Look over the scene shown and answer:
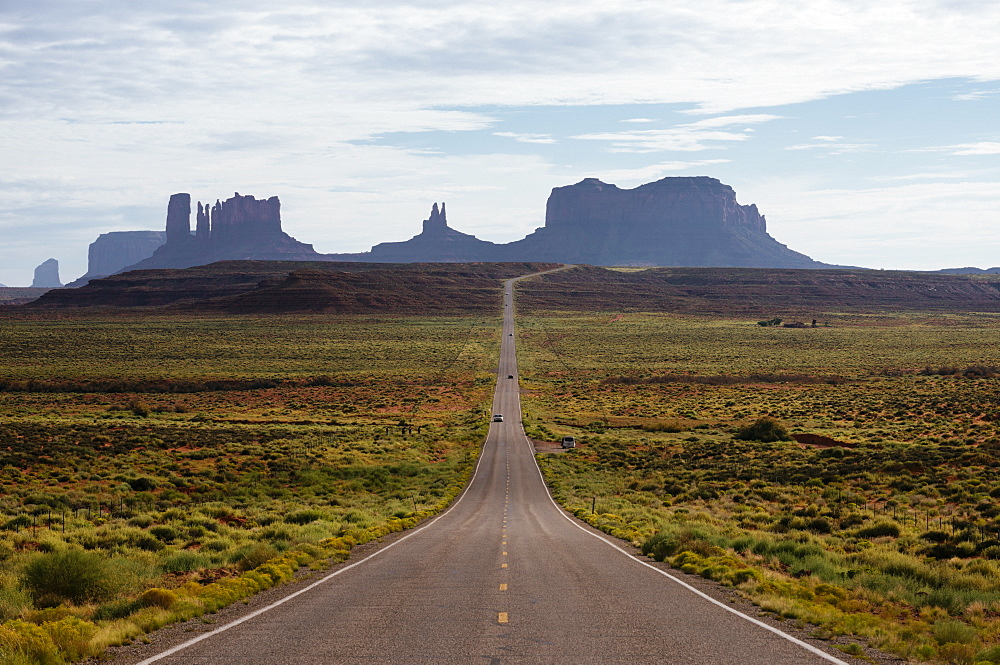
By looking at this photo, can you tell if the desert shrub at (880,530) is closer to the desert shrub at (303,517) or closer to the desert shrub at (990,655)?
the desert shrub at (990,655)

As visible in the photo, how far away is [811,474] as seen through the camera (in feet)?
116

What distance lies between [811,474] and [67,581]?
30472 mm

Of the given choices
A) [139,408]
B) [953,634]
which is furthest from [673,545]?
[139,408]

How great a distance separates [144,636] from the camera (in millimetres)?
10812

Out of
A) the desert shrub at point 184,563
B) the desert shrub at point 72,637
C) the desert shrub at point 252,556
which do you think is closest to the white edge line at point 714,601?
the desert shrub at point 252,556

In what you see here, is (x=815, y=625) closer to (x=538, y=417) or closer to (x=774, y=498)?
(x=774, y=498)

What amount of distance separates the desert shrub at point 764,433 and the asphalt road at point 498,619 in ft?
107

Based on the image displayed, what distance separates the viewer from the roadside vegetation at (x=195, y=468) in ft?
44.8

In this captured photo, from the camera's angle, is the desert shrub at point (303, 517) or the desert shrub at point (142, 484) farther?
the desert shrub at point (142, 484)

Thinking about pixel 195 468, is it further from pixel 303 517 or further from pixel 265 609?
pixel 265 609

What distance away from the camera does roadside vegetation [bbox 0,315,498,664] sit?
13.6 metres

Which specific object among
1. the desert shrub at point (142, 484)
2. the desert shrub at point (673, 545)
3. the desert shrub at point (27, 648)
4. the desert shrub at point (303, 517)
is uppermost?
the desert shrub at point (27, 648)

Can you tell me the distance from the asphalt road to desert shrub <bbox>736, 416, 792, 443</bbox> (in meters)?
32.5

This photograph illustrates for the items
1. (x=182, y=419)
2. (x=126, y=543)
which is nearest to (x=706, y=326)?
(x=182, y=419)
